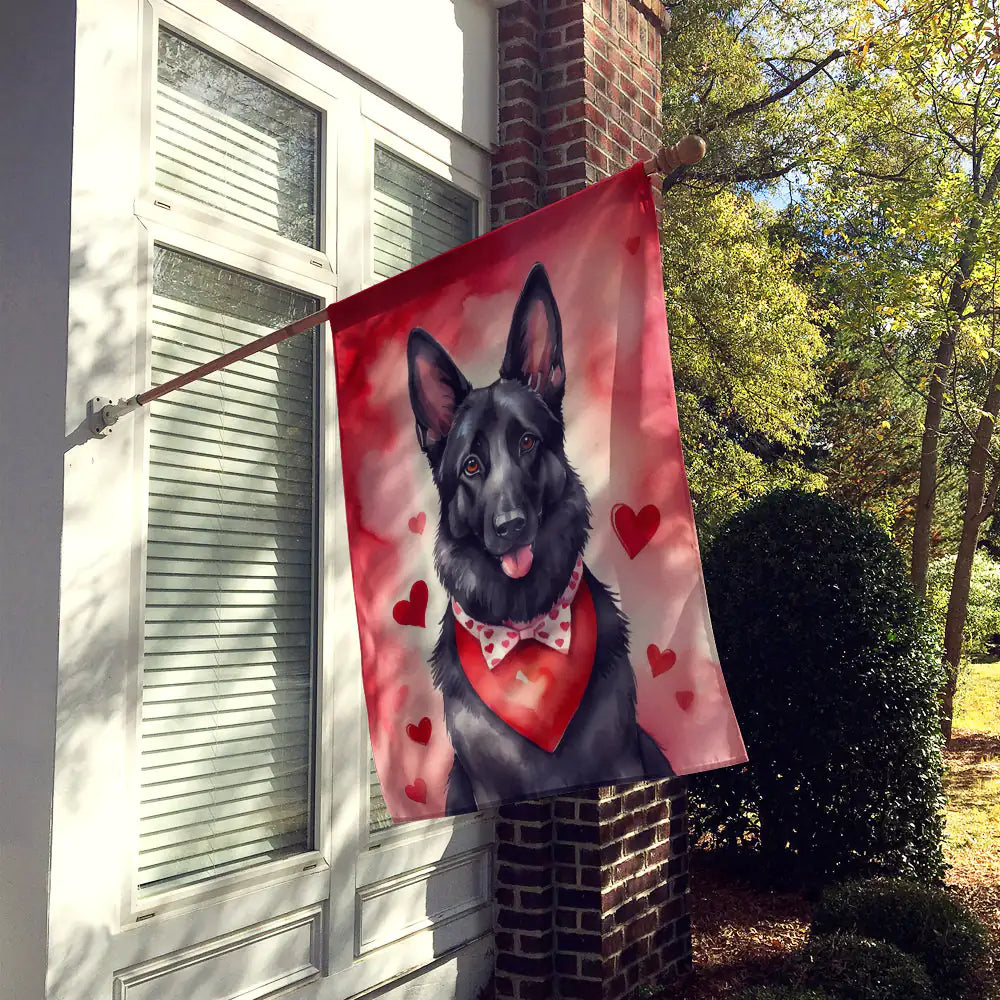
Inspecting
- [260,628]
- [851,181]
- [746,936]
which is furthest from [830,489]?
[260,628]

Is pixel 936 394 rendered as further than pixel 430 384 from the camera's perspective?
Yes

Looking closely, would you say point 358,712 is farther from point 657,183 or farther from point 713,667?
point 657,183

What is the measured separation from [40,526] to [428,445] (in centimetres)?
113

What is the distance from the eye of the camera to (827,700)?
6.20 metres

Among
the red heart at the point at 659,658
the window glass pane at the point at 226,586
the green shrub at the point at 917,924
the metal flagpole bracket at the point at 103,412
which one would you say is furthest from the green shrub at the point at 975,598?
the metal flagpole bracket at the point at 103,412

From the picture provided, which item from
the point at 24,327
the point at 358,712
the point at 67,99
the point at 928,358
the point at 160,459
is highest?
the point at 928,358

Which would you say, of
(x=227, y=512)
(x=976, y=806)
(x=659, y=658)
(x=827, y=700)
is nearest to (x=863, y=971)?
(x=827, y=700)

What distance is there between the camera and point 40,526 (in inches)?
115

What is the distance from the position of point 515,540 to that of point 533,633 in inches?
9.2

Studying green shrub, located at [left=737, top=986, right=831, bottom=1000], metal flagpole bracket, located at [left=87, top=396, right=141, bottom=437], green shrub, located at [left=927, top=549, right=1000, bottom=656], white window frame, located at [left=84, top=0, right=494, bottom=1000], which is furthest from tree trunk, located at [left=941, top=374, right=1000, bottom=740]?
metal flagpole bracket, located at [left=87, top=396, right=141, bottom=437]

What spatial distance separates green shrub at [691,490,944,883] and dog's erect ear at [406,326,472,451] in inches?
164

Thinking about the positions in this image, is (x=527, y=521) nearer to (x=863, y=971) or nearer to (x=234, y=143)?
(x=234, y=143)

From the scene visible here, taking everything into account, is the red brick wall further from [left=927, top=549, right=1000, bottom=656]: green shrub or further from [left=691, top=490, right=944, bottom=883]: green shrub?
[left=927, top=549, right=1000, bottom=656]: green shrub

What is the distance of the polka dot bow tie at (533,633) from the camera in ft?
8.59
